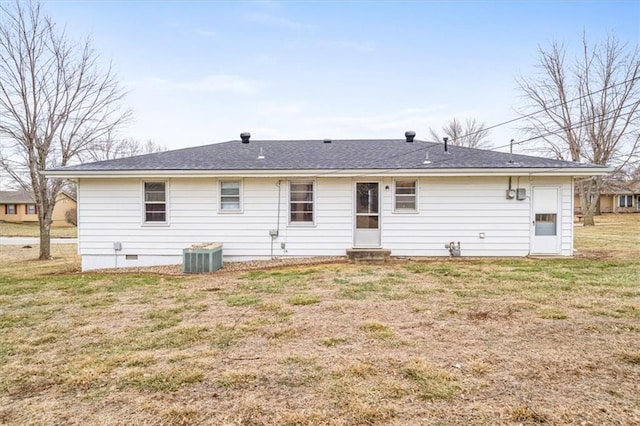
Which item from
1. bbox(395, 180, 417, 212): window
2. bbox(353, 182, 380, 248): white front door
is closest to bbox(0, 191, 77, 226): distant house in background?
bbox(353, 182, 380, 248): white front door

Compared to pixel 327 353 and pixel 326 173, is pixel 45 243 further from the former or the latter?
pixel 327 353

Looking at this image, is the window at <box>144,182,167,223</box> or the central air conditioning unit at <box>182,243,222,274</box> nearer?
the central air conditioning unit at <box>182,243,222,274</box>

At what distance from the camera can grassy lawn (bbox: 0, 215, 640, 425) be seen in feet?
8.53

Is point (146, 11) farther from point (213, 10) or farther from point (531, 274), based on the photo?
point (531, 274)

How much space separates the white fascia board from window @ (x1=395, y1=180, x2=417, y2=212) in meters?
0.47

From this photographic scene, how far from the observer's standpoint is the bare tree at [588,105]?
23234 mm

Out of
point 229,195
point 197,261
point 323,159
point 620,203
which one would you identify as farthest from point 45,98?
point 620,203

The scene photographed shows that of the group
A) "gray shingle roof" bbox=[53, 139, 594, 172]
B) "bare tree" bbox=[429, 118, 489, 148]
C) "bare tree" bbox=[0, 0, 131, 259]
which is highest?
"bare tree" bbox=[429, 118, 489, 148]

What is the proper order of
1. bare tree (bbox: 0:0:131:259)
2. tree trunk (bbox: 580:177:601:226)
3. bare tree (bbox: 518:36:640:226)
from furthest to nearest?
tree trunk (bbox: 580:177:601:226) → bare tree (bbox: 518:36:640:226) → bare tree (bbox: 0:0:131:259)

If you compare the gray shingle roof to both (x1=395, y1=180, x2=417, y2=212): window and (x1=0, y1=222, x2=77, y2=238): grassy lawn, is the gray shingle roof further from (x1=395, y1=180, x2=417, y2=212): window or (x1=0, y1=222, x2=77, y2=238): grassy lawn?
(x1=0, y1=222, x2=77, y2=238): grassy lawn

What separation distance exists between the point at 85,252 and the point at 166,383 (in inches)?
340

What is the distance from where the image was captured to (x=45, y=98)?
13062 millimetres

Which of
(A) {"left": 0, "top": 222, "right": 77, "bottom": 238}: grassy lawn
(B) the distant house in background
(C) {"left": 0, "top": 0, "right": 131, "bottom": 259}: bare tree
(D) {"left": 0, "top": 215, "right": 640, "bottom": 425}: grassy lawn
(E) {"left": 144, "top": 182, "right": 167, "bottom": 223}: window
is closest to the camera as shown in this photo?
(D) {"left": 0, "top": 215, "right": 640, "bottom": 425}: grassy lawn

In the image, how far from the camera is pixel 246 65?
54.9 ft
